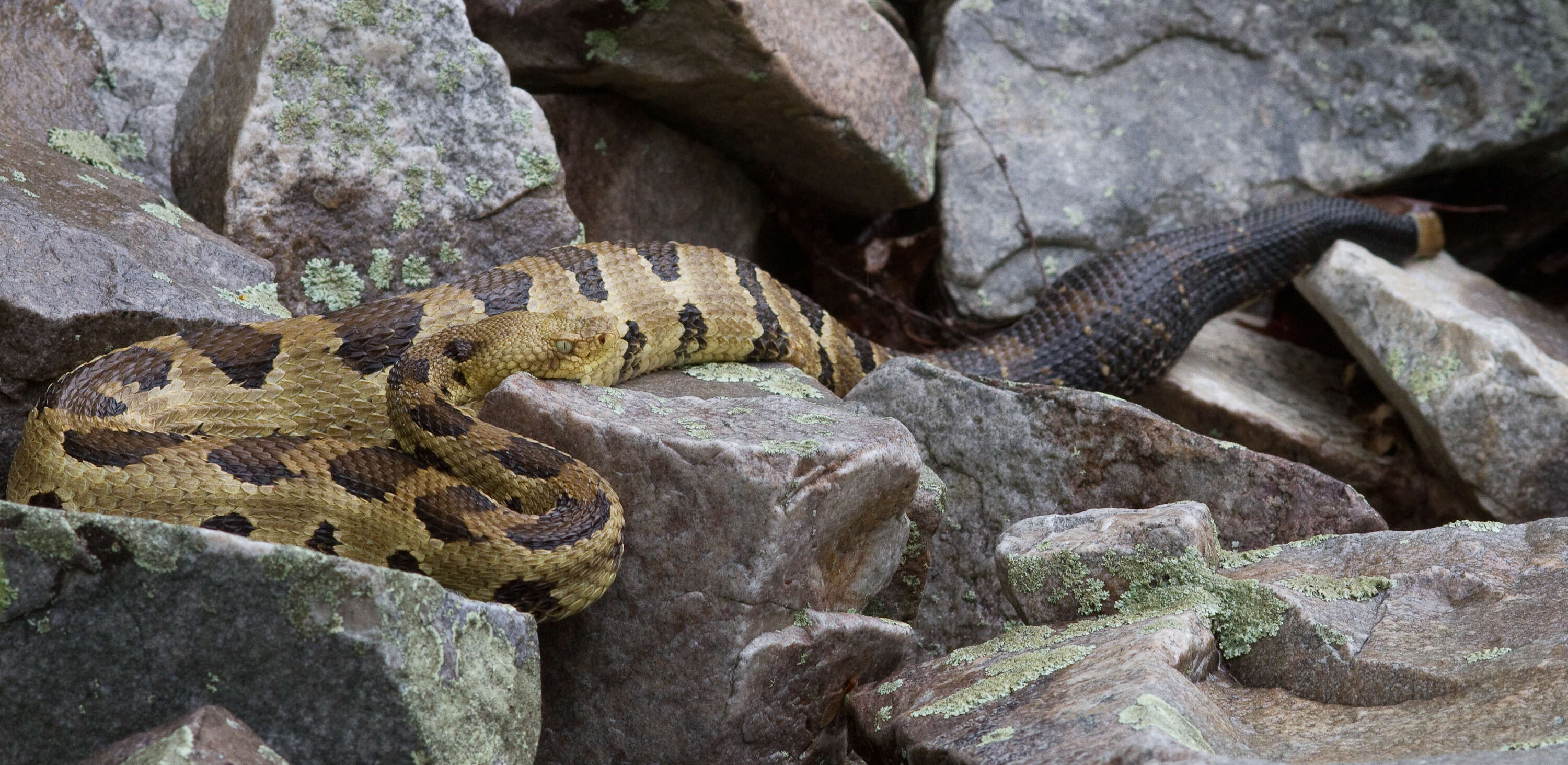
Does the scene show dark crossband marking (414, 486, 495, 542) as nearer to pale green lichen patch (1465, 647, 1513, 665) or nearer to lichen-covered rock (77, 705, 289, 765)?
lichen-covered rock (77, 705, 289, 765)

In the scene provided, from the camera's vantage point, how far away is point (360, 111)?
476cm

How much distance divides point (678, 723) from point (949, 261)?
3.79 metres

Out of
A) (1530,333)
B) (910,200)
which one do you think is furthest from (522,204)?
(1530,333)

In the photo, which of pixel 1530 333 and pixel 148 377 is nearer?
pixel 148 377

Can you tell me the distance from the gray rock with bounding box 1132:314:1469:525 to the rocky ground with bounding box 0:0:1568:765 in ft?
0.10

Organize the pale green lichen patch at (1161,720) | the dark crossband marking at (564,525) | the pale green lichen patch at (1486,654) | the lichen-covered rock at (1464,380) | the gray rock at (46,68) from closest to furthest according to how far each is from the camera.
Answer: the pale green lichen patch at (1161,720) < the pale green lichen patch at (1486,654) < the dark crossband marking at (564,525) < the gray rock at (46,68) < the lichen-covered rock at (1464,380)

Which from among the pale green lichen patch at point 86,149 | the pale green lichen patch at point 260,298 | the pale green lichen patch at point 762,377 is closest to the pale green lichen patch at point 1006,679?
the pale green lichen patch at point 762,377

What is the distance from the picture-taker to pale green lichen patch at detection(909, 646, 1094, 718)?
2957 mm

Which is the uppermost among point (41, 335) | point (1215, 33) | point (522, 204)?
point (1215, 33)

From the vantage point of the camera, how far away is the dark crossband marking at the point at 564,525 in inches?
122

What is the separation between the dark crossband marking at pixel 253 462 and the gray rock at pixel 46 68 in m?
2.01

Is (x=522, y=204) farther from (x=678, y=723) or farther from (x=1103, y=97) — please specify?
(x=1103, y=97)

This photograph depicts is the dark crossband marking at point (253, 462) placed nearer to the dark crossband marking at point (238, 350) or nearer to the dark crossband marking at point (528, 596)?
the dark crossband marking at point (238, 350)

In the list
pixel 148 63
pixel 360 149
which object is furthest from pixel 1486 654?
pixel 148 63
